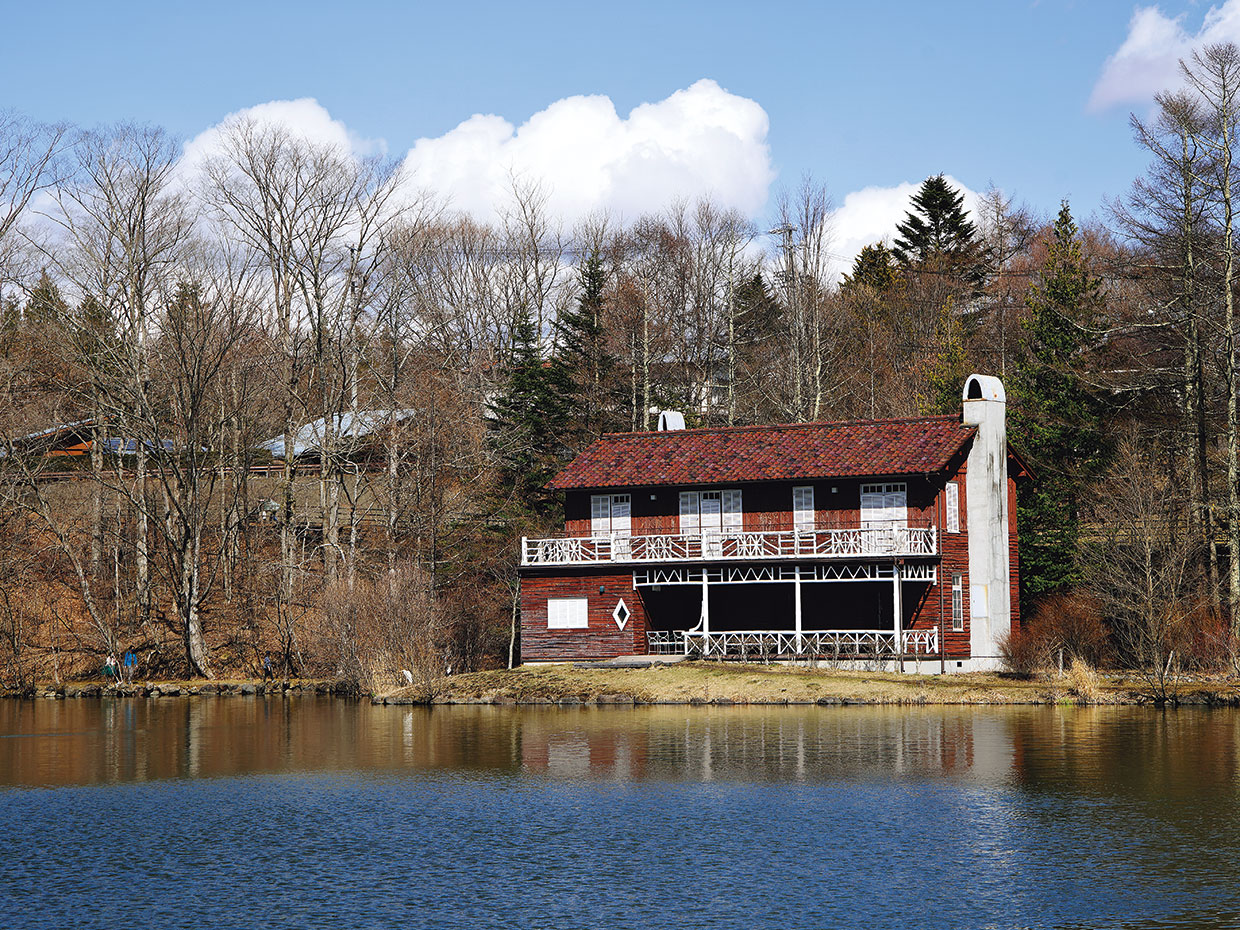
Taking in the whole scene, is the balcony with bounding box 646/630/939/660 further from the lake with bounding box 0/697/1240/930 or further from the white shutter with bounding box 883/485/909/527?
the lake with bounding box 0/697/1240/930

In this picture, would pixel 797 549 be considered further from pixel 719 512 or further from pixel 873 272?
pixel 873 272

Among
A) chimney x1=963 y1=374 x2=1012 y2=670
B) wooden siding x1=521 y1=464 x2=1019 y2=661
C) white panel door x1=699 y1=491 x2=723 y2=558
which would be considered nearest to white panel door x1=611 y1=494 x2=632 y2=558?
wooden siding x1=521 y1=464 x2=1019 y2=661

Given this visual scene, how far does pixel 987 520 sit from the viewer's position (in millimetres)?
48750

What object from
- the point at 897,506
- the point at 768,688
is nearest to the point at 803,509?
the point at 897,506

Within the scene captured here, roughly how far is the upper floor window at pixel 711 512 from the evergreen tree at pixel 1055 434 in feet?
37.8

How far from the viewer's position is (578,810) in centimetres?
2609

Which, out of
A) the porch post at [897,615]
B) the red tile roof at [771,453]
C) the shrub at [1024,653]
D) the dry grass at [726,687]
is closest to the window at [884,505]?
the red tile roof at [771,453]

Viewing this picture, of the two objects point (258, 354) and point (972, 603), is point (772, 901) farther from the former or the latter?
point (258, 354)

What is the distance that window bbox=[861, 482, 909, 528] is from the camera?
4794cm

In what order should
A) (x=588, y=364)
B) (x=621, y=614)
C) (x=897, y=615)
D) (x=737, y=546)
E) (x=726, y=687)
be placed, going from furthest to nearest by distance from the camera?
(x=588, y=364), (x=737, y=546), (x=621, y=614), (x=897, y=615), (x=726, y=687)

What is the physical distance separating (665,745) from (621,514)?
1811 cm

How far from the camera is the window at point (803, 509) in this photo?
161ft

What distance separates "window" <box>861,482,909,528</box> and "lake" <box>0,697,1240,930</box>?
1010cm

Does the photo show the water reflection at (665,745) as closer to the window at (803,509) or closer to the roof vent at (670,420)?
the window at (803,509)
